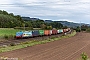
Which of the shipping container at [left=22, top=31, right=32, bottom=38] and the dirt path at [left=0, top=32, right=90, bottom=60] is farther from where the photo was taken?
the shipping container at [left=22, top=31, right=32, bottom=38]

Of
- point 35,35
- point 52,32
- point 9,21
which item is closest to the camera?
point 35,35

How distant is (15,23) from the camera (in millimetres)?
118250

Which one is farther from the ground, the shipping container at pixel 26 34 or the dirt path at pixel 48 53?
the dirt path at pixel 48 53

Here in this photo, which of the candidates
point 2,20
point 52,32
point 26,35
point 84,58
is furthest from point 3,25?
point 84,58

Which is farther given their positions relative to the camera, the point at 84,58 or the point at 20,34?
the point at 20,34

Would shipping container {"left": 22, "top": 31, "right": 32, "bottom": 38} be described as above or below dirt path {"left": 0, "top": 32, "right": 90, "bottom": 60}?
below

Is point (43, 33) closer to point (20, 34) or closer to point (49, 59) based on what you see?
point (20, 34)

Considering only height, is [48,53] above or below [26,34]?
above

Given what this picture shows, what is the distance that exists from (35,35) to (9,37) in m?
13.3

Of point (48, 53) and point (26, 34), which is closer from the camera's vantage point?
point (48, 53)

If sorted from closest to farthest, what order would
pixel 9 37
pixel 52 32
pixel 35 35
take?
pixel 9 37, pixel 35 35, pixel 52 32

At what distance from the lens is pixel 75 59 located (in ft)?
66.8

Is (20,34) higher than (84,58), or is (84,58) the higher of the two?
(84,58)

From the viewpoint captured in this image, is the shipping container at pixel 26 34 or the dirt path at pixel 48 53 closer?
the dirt path at pixel 48 53
